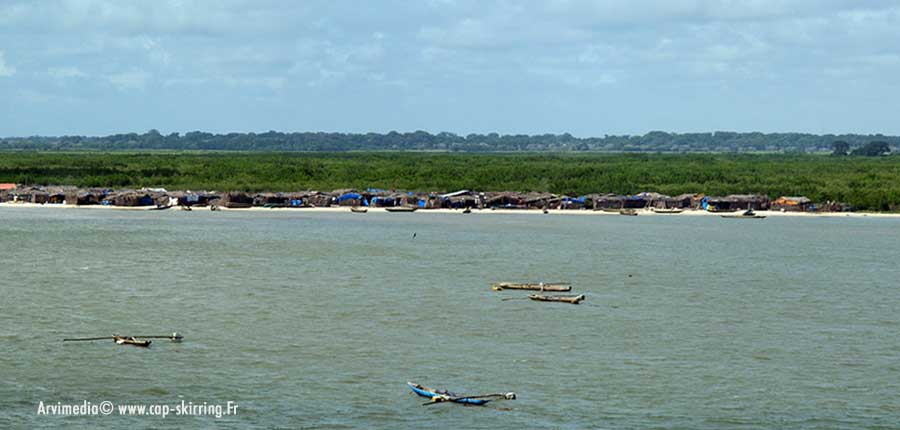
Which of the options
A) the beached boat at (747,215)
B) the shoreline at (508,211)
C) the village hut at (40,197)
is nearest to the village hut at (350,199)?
the shoreline at (508,211)

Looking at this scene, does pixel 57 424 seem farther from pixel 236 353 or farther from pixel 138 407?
pixel 236 353

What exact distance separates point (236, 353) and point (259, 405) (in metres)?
5.37

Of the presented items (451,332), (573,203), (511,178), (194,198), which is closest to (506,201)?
(573,203)

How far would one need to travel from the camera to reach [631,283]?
1801 inches

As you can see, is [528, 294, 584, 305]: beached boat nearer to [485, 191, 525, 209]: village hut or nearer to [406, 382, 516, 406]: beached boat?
[406, 382, 516, 406]: beached boat

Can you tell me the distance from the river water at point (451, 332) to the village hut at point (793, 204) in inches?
1151

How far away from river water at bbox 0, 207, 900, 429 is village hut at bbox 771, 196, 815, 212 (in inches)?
1151

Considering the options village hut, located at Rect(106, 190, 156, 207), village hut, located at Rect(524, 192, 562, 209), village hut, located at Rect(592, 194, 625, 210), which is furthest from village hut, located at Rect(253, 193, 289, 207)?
village hut, located at Rect(592, 194, 625, 210)

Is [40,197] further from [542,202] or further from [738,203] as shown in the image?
[738,203]

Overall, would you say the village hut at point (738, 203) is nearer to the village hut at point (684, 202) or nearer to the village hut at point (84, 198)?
the village hut at point (684, 202)

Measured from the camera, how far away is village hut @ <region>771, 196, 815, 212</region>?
91812 mm

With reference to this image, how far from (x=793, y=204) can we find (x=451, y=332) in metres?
64.4

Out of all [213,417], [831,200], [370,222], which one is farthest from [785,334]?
[831,200]

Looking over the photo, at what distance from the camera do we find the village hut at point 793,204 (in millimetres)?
91812
